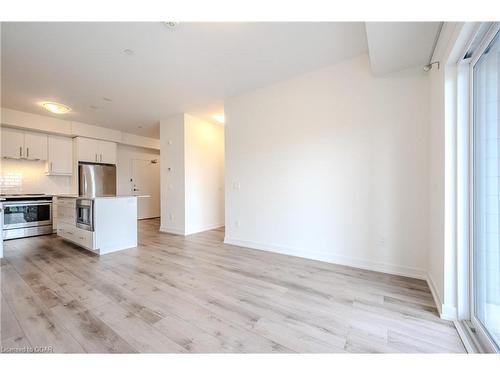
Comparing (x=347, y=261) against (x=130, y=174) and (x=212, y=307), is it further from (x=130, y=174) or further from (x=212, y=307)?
(x=130, y=174)

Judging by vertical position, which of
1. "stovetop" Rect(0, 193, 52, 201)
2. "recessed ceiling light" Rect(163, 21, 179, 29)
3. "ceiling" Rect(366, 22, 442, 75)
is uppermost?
"recessed ceiling light" Rect(163, 21, 179, 29)

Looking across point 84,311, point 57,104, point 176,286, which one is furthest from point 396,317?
point 57,104

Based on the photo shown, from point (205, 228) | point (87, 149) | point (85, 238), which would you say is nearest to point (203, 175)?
point (205, 228)

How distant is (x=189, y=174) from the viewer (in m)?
4.62

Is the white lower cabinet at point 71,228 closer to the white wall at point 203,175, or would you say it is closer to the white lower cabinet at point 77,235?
the white lower cabinet at point 77,235

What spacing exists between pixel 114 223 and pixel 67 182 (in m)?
3.21

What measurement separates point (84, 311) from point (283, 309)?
1659 mm

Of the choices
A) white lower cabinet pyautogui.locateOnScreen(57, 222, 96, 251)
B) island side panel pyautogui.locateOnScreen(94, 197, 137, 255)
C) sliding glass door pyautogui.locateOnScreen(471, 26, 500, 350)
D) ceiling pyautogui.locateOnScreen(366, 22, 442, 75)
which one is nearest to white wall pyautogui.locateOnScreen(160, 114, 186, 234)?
island side panel pyautogui.locateOnScreen(94, 197, 137, 255)

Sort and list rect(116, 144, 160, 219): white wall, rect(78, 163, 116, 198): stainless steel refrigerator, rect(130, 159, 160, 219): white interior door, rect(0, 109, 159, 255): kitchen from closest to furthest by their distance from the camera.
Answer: rect(0, 109, 159, 255): kitchen
rect(78, 163, 116, 198): stainless steel refrigerator
rect(116, 144, 160, 219): white wall
rect(130, 159, 160, 219): white interior door

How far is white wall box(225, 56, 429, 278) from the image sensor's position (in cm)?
238

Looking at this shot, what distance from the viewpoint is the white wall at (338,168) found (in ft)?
7.79

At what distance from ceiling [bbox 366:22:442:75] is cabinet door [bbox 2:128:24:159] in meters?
6.53

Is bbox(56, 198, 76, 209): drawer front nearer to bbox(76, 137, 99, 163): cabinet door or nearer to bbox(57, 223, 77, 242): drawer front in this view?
bbox(57, 223, 77, 242): drawer front

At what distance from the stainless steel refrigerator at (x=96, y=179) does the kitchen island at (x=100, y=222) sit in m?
1.67
